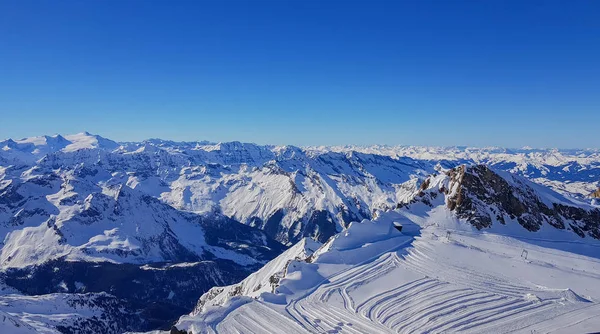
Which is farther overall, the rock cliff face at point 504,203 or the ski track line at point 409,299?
the rock cliff face at point 504,203

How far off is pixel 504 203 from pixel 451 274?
109ft

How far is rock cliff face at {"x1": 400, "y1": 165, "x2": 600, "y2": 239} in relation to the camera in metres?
70.8

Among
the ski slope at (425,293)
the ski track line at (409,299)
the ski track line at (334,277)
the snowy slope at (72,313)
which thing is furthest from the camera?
the snowy slope at (72,313)

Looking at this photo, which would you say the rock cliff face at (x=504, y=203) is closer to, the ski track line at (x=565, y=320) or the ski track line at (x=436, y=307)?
the ski track line at (x=565, y=320)

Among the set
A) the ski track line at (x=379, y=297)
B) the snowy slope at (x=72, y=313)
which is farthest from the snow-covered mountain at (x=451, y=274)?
the snowy slope at (x=72, y=313)

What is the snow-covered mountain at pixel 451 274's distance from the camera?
3888cm

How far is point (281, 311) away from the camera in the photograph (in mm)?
41656

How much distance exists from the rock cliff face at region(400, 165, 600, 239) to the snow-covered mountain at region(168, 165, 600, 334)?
9.5 inches

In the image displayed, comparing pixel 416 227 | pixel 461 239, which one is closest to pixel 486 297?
pixel 461 239

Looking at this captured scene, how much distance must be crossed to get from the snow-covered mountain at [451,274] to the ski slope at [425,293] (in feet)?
0.44

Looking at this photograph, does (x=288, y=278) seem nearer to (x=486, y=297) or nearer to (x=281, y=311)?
(x=281, y=311)

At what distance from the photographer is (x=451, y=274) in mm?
49250

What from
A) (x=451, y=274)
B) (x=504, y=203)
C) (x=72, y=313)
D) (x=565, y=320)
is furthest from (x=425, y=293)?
(x=72, y=313)

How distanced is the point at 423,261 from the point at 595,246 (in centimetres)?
3707
